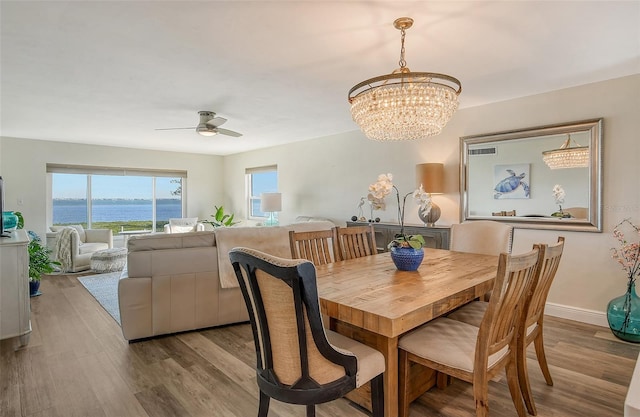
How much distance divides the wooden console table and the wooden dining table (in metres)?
1.44

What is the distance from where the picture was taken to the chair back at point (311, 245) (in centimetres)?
227

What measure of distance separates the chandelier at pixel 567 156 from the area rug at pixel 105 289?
15.0 ft

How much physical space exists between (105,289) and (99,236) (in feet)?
7.00

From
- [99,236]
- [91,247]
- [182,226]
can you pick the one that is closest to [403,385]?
[91,247]

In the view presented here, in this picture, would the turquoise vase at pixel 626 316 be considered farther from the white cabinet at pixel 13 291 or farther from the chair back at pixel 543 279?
the white cabinet at pixel 13 291

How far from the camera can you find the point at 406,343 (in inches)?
66.1

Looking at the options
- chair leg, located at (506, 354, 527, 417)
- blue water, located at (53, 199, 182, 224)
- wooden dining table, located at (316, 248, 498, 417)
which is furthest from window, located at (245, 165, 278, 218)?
chair leg, located at (506, 354, 527, 417)

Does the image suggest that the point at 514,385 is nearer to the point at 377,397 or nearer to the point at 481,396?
the point at 481,396

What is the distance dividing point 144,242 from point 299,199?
12.2ft

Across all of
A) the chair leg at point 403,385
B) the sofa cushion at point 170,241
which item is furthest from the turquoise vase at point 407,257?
the sofa cushion at point 170,241

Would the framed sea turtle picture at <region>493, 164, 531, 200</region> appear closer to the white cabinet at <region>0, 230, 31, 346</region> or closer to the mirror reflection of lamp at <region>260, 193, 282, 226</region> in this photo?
the mirror reflection of lamp at <region>260, 193, 282, 226</region>

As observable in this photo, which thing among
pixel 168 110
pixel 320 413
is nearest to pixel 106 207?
pixel 168 110

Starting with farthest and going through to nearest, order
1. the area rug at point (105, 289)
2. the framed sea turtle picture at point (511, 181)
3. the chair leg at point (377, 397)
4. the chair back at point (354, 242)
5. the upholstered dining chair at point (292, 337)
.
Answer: the area rug at point (105, 289)
the framed sea turtle picture at point (511, 181)
the chair back at point (354, 242)
the chair leg at point (377, 397)
the upholstered dining chair at point (292, 337)

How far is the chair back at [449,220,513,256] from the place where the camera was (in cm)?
272
